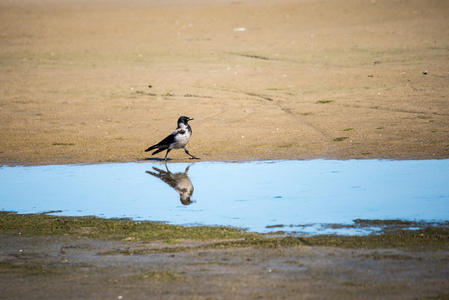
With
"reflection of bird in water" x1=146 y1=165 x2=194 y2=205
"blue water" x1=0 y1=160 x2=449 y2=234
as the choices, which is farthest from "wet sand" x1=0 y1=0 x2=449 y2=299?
"reflection of bird in water" x1=146 y1=165 x2=194 y2=205

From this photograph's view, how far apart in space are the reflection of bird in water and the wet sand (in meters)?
1.38

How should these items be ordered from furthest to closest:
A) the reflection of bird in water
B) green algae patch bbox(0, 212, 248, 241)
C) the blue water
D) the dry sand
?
the dry sand
the reflection of bird in water
the blue water
green algae patch bbox(0, 212, 248, 241)

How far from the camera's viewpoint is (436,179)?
9227 millimetres

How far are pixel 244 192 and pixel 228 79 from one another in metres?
9.95

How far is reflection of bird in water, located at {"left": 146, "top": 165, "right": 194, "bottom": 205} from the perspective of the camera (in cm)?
888

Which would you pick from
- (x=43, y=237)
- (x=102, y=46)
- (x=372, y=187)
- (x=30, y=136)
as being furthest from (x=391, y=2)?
(x=43, y=237)

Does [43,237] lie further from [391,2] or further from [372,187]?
[391,2]

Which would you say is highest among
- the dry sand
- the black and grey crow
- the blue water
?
the dry sand

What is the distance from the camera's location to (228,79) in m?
18.5

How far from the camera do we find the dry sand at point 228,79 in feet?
41.9

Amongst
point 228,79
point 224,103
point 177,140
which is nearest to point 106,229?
point 177,140

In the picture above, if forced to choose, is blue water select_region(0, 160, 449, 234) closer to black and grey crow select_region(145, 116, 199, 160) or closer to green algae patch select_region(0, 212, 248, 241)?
green algae patch select_region(0, 212, 248, 241)

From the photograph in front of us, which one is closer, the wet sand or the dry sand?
the wet sand

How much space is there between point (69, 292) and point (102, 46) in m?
19.3
